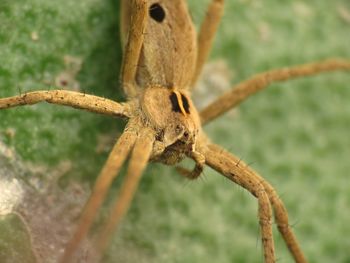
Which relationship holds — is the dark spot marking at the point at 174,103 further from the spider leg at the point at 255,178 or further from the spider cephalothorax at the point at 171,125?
the spider leg at the point at 255,178

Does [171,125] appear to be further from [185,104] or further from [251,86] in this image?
[251,86]

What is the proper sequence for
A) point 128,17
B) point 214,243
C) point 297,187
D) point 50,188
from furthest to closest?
1. point 297,187
2. point 214,243
3. point 128,17
4. point 50,188

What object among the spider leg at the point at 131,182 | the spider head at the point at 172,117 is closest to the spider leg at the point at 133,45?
the spider head at the point at 172,117

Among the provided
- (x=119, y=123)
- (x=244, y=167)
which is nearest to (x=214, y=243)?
(x=244, y=167)

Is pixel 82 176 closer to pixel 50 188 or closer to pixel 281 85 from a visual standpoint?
Answer: pixel 50 188

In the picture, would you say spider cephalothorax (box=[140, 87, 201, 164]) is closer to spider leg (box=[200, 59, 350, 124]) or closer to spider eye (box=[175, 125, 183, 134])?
spider eye (box=[175, 125, 183, 134])
